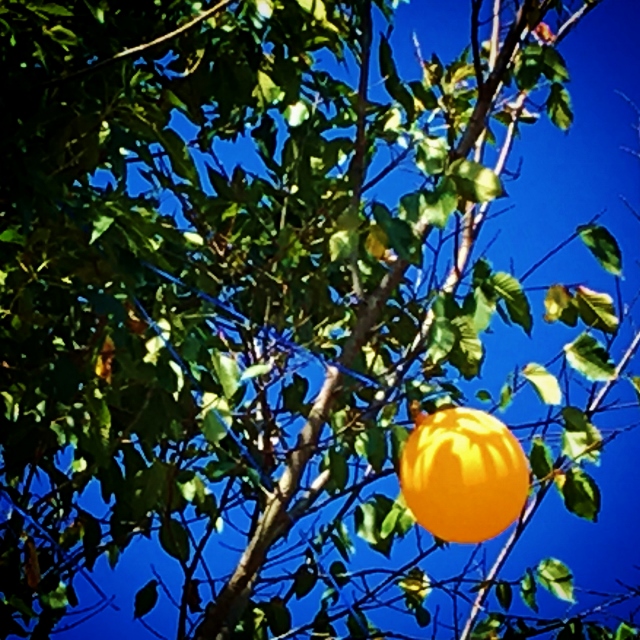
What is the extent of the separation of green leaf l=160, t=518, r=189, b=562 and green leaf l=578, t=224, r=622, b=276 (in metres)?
0.61

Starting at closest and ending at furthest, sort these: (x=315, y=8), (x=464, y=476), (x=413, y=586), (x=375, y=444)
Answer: (x=464, y=476) < (x=375, y=444) < (x=315, y=8) < (x=413, y=586)

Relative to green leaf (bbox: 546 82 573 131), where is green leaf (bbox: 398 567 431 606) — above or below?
below

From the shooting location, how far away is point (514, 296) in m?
0.87

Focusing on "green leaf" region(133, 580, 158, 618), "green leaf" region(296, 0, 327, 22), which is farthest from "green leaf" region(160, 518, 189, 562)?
"green leaf" region(296, 0, 327, 22)

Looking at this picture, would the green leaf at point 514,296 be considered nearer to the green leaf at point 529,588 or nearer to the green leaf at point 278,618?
the green leaf at point 529,588

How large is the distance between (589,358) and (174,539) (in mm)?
555

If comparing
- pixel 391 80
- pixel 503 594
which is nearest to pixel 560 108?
pixel 391 80

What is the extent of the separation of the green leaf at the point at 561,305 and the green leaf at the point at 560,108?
0.63 feet

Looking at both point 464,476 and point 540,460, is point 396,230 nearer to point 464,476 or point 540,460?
point 464,476

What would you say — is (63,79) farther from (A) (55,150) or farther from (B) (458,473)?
(B) (458,473)

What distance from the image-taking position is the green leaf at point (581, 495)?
1.04m

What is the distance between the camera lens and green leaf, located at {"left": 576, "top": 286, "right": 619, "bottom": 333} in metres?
0.99

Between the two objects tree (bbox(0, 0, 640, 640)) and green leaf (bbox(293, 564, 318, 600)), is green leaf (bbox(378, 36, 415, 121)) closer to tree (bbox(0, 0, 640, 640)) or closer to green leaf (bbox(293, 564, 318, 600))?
tree (bbox(0, 0, 640, 640))

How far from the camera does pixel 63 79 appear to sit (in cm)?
85
